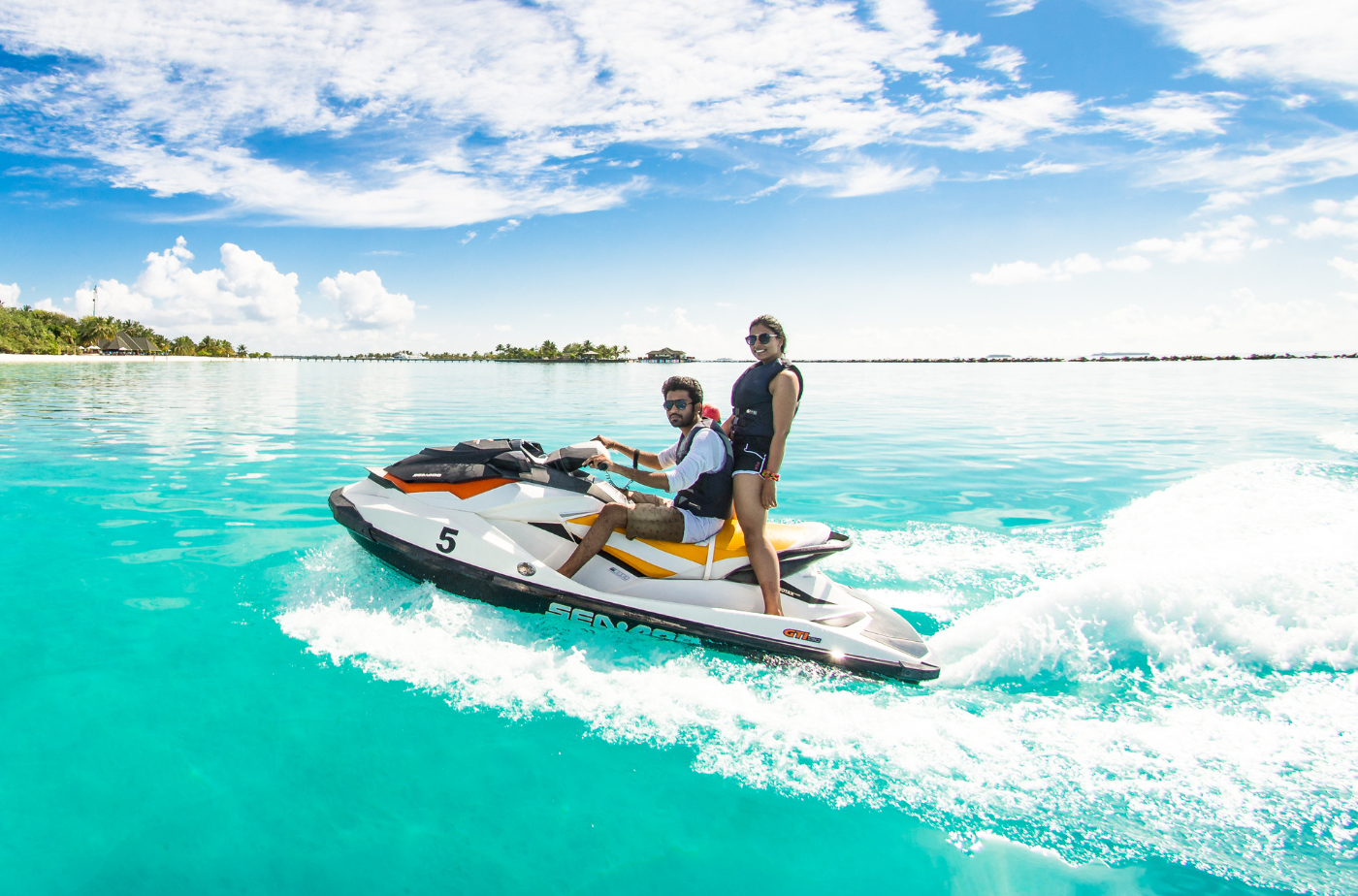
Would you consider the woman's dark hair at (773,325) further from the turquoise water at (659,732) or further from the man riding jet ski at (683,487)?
the turquoise water at (659,732)

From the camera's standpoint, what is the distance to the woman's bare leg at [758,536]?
13.1ft

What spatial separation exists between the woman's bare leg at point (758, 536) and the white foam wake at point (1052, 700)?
0.43 meters

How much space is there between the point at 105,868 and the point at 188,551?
397 centimetres

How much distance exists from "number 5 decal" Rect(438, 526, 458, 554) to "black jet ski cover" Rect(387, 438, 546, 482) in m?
0.36

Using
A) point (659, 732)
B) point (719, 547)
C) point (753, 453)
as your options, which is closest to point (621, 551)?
point (719, 547)

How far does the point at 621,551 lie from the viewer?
4.30 metres

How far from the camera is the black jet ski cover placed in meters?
4.48

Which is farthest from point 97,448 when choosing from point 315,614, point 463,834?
point 463,834

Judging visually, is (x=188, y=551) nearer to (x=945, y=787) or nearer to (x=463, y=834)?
(x=463, y=834)

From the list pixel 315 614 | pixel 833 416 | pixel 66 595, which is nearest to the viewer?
pixel 315 614

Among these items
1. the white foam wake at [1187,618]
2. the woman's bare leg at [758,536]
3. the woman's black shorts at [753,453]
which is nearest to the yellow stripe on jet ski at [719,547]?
the woman's bare leg at [758,536]

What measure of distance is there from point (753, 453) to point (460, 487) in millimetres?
1985

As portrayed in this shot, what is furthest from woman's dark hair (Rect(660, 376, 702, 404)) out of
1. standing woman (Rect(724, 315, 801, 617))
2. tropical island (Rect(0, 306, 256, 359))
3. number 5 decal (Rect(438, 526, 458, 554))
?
tropical island (Rect(0, 306, 256, 359))

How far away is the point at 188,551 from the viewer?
5.80 metres
